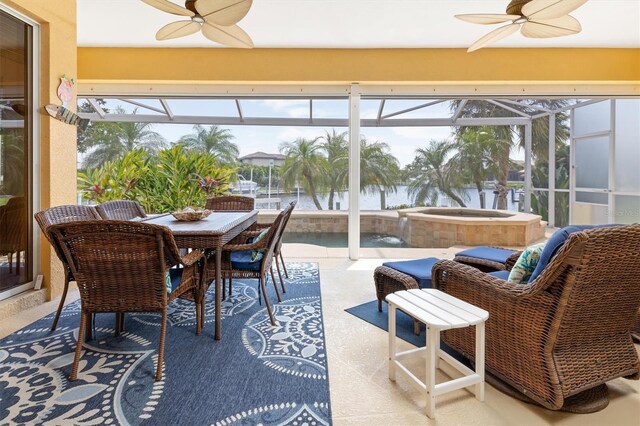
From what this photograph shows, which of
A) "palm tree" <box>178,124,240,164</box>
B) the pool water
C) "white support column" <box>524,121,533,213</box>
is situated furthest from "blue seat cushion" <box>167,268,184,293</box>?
"white support column" <box>524,121,533,213</box>

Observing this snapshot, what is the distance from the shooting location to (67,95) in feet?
11.2

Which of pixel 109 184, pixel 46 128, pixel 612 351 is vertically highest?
pixel 46 128

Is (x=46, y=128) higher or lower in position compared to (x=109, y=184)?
Result: higher

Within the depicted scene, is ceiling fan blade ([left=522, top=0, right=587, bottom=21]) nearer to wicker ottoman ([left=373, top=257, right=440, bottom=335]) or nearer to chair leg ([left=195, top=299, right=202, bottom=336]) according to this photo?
wicker ottoman ([left=373, top=257, right=440, bottom=335])

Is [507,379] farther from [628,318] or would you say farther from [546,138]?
[546,138]

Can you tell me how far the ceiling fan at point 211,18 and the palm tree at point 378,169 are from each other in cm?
441

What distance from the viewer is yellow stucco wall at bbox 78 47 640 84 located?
4.61 metres

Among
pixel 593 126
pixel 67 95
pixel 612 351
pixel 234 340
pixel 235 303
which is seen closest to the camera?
pixel 612 351

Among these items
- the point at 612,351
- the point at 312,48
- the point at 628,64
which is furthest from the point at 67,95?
the point at 628,64

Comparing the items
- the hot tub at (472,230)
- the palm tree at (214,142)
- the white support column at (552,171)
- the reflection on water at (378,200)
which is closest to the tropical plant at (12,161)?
the palm tree at (214,142)

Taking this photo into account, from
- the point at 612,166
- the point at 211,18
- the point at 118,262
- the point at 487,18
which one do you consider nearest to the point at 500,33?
the point at 487,18

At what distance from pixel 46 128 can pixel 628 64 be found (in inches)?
275

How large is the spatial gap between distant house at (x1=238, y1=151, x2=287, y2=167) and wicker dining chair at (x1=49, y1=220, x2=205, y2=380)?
4.83 metres

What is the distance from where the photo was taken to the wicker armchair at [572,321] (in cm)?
146
